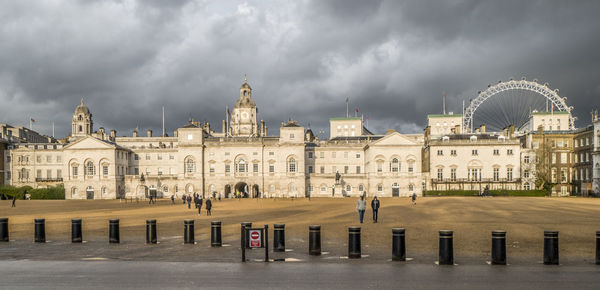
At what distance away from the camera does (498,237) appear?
1384 centimetres

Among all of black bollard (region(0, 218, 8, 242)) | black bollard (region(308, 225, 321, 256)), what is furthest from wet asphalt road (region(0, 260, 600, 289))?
black bollard (region(0, 218, 8, 242))

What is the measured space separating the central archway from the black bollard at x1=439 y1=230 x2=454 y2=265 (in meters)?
67.4

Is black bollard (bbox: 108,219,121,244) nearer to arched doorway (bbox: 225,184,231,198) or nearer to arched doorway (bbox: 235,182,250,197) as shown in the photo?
arched doorway (bbox: 235,182,250,197)

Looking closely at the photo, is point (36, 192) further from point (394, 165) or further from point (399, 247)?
point (399, 247)

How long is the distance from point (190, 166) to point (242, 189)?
10.9 metres

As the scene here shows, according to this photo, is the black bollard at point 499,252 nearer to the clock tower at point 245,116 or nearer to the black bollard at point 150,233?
the black bollard at point 150,233

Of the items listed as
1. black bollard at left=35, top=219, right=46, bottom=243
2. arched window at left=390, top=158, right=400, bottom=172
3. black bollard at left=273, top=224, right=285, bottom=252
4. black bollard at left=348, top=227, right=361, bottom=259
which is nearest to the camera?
black bollard at left=348, top=227, right=361, bottom=259

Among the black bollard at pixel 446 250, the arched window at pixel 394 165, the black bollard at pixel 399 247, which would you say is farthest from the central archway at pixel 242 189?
the black bollard at pixel 446 250

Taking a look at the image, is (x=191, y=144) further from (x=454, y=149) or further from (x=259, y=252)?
(x=259, y=252)

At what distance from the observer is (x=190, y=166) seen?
267 ft

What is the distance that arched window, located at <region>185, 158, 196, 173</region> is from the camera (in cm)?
8138

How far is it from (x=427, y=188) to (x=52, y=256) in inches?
3011

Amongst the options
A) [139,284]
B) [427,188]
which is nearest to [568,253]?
[139,284]

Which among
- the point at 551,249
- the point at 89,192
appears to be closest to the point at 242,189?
the point at 89,192
